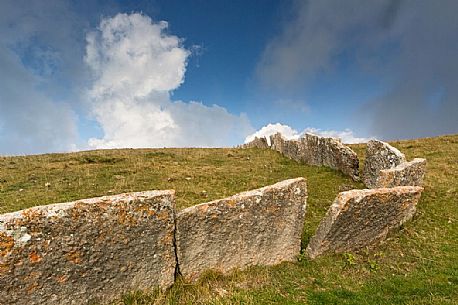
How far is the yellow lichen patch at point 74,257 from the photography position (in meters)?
5.57

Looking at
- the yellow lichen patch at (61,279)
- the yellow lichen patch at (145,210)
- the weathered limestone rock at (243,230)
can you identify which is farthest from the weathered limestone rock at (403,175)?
the yellow lichen patch at (61,279)

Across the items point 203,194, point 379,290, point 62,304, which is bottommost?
point 379,290

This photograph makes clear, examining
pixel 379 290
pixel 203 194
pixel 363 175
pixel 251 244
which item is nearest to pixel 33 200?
pixel 203 194

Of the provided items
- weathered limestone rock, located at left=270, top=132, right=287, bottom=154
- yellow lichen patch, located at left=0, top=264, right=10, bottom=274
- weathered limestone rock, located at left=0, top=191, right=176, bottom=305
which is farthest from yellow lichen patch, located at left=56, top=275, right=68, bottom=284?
weathered limestone rock, located at left=270, top=132, right=287, bottom=154

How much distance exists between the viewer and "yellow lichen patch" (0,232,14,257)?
5.08m

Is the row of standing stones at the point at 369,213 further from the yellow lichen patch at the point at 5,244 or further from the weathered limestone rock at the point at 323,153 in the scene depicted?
the yellow lichen patch at the point at 5,244

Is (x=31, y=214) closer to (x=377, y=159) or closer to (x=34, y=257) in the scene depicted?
(x=34, y=257)

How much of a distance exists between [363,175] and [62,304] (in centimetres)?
1229

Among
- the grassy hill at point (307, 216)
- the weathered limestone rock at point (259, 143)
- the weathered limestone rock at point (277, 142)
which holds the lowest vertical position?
the grassy hill at point (307, 216)

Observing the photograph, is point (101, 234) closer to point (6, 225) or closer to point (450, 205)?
point (6, 225)

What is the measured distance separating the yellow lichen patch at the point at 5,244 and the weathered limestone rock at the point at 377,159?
11272 millimetres

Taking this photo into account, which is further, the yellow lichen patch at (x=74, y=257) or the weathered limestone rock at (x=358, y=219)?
the weathered limestone rock at (x=358, y=219)

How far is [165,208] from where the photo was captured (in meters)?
6.22

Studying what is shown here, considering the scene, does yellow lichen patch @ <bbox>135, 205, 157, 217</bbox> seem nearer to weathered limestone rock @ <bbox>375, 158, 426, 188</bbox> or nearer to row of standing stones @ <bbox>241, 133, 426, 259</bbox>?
row of standing stones @ <bbox>241, 133, 426, 259</bbox>
